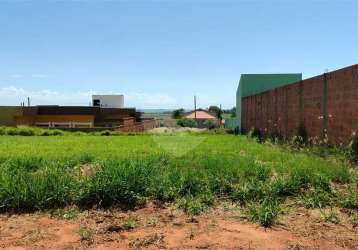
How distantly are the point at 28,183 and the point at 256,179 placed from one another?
373 cm

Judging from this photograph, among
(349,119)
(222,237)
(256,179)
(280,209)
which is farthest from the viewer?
(349,119)

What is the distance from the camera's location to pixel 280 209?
502cm

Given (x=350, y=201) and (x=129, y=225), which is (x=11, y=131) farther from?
(x=350, y=201)

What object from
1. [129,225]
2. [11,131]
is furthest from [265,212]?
[11,131]

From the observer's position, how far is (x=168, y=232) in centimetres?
436

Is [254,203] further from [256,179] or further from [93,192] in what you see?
[93,192]

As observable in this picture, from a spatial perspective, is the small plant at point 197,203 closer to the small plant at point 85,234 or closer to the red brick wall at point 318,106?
the small plant at point 85,234

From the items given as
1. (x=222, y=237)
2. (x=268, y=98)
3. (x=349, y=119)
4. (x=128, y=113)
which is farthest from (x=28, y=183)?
(x=128, y=113)

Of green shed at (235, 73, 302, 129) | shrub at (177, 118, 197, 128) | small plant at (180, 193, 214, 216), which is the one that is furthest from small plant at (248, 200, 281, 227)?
shrub at (177, 118, 197, 128)

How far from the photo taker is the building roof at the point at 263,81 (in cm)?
2957

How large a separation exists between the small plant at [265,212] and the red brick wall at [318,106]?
5.54m

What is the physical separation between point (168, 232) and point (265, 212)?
4.24ft

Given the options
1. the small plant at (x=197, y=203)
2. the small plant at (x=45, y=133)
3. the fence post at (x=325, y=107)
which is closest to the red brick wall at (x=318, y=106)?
the fence post at (x=325, y=107)

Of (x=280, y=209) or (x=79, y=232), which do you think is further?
(x=280, y=209)
